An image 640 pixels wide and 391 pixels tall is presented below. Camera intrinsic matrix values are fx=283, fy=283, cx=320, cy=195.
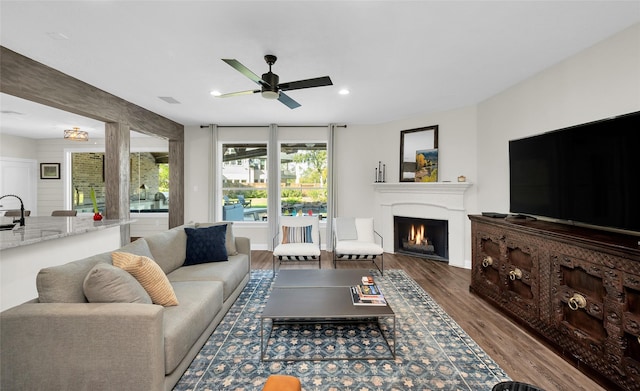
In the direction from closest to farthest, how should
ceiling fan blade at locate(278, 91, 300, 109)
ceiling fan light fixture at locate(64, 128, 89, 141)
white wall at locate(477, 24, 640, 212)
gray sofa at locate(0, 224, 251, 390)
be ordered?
gray sofa at locate(0, 224, 251, 390), white wall at locate(477, 24, 640, 212), ceiling fan blade at locate(278, 91, 300, 109), ceiling fan light fixture at locate(64, 128, 89, 141)

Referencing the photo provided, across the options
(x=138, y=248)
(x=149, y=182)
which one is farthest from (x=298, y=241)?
(x=149, y=182)

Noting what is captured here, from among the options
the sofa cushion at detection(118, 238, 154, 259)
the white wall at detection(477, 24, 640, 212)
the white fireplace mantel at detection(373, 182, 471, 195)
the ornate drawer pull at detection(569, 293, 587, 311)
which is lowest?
the ornate drawer pull at detection(569, 293, 587, 311)

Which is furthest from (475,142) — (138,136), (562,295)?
(138,136)

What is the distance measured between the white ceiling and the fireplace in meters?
2.39

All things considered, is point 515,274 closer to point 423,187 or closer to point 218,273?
point 423,187

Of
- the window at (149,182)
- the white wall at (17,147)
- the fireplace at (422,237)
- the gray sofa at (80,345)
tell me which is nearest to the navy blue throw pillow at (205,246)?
the gray sofa at (80,345)

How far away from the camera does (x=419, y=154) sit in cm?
532

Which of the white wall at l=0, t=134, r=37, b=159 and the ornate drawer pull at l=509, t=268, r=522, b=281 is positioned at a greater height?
the white wall at l=0, t=134, r=37, b=159

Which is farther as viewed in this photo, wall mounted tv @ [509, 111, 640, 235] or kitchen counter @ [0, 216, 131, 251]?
kitchen counter @ [0, 216, 131, 251]

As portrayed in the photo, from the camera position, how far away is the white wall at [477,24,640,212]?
7.85 feet

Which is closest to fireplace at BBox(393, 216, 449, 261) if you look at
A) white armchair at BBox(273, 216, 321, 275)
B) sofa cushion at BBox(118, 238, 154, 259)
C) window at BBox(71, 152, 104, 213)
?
white armchair at BBox(273, 216, 321, 275)

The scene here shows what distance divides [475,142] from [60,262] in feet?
19.3

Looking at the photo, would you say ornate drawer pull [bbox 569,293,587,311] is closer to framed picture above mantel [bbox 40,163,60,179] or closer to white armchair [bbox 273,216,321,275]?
white armchair [bbox 273,216,321,275]

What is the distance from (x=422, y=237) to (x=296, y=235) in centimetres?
249
